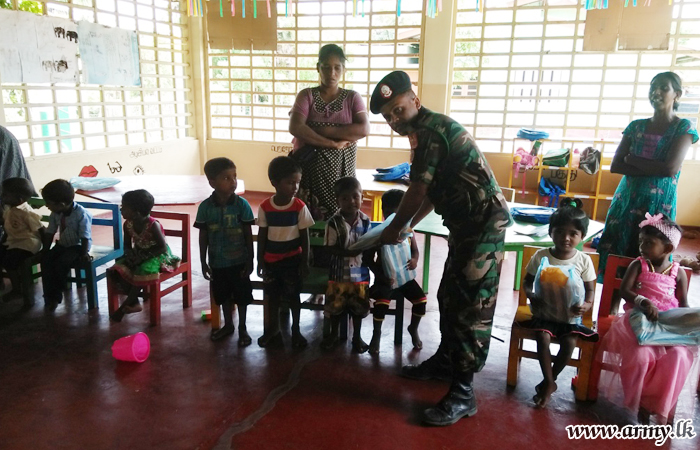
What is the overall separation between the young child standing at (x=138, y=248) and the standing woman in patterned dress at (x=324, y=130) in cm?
100

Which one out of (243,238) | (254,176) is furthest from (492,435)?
(254,176)

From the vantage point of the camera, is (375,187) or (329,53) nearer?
(329,53)

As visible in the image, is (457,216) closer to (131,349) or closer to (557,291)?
(557,291)

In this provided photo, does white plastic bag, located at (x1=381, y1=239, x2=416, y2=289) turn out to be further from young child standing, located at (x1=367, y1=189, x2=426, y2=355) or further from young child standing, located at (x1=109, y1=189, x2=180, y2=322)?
young child standing, located at (x1=109, y1=189, x2=180, y2=322)

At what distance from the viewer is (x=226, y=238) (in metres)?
3.10

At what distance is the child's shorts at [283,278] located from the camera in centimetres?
300

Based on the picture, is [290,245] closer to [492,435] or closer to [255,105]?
[492,435]

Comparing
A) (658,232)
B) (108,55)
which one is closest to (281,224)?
(658,232)

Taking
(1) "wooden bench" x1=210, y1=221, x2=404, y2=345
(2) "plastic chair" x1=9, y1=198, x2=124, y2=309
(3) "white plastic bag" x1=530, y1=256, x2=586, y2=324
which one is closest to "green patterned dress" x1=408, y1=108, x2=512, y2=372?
(3) "white plastic bag" x1=530, y1=256, x2=586, y2=324

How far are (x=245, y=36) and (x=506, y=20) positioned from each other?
354 centimetres

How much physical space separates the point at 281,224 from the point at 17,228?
6.91ft

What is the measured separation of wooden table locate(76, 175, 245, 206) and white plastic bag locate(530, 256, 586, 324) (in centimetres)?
215

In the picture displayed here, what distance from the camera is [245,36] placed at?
734 cm

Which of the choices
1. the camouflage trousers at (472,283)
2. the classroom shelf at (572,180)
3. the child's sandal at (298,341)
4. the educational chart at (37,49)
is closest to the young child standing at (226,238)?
the child's sandal at (298,341)
